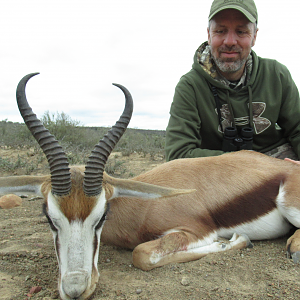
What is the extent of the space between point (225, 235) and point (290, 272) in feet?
3.28

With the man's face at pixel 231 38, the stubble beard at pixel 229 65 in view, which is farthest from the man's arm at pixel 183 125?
the man's face at pixel 231 38

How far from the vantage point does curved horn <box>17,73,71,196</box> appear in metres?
2.65

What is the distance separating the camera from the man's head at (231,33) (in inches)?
199

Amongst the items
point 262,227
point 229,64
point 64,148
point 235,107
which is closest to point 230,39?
point 229,64

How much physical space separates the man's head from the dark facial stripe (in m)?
2.46

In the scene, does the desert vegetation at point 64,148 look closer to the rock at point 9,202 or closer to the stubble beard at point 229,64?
the rock at point 9,202

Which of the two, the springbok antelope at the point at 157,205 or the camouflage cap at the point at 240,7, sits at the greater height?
the camouflage cap at the point at 240,7

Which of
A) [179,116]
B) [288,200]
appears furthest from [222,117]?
[288,200]

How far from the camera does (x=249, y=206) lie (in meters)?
3.69

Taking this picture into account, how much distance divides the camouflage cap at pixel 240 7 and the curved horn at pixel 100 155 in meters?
2.97

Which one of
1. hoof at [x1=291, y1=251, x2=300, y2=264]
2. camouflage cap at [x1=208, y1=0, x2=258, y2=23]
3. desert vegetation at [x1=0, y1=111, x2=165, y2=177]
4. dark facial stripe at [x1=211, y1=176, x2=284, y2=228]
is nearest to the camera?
hoof at [x1=291, y1=251, x2=300, y2=264]

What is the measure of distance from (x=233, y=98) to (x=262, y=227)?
2481 mm

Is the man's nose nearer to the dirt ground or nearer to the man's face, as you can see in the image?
the man's face

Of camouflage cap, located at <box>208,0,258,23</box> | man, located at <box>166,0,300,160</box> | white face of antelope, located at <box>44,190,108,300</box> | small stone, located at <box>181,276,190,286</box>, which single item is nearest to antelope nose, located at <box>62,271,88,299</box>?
white face of antelope, located at <box>44,190,108,300</box>
